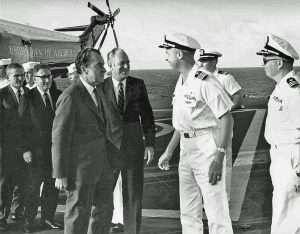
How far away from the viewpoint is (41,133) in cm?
372

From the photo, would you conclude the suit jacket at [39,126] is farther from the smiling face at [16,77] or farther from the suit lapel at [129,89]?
the suit lapel at [129,89]

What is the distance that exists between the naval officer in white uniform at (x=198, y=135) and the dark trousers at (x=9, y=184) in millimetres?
1589

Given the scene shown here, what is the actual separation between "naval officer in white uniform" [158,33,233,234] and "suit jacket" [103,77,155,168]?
1.64ft

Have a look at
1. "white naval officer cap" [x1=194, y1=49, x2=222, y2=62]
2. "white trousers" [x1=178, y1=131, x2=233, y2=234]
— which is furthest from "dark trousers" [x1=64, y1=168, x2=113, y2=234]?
"white naval officer cap" [x1=194, y1=49, x2=222, y2=62]

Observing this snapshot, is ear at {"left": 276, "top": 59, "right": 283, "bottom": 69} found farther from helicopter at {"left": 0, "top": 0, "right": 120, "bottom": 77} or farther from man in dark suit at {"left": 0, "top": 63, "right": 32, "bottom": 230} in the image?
man in dark suit at {"left": 0, "top": 63, "right": 32, "bottom": 230}

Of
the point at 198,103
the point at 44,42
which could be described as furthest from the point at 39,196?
the point at 44,42

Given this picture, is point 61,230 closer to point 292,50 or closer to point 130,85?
point 130,85

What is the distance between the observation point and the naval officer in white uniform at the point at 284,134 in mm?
2771

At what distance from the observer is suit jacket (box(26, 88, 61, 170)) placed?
3.72 m

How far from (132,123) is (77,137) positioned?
0.66 m

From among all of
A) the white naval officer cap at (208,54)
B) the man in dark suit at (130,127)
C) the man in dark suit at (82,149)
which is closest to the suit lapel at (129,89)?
the man in dark suit at (130,127)

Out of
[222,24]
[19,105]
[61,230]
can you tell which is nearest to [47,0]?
[19,105]

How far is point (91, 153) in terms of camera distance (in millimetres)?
2871

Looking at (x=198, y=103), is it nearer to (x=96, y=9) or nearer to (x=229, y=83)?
(x=229, y=83)
